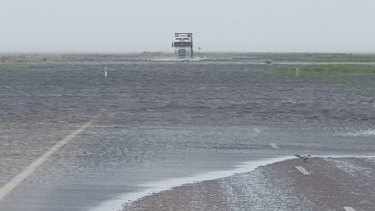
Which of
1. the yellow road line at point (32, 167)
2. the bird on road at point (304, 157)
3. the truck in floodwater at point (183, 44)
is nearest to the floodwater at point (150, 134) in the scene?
the yellow road line at point (32, 167)

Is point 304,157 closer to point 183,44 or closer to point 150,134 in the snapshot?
point 150,134

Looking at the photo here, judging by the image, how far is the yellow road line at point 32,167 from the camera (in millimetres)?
12734

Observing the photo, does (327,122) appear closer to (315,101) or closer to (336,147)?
(336,147)

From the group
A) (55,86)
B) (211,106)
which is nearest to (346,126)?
(211,106)

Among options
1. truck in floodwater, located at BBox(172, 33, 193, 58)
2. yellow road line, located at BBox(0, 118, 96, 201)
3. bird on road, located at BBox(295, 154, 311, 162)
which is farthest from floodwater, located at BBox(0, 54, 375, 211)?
truck in floodwater, located at BBox(172, 33, 193, 58)

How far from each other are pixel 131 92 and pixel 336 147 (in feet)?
82.3

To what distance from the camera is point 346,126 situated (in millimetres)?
26703

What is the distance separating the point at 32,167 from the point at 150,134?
25.4 ft

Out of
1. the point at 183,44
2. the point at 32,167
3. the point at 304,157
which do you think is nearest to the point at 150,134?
the point at 304,157

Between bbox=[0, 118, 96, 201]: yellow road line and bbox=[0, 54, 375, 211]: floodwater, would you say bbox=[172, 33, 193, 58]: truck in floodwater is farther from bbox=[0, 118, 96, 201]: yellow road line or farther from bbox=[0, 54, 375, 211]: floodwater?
bbox=[0, 118, 96, 201]: yellow road line

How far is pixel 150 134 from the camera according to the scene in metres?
23.2

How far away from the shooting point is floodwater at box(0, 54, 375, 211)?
1379cm

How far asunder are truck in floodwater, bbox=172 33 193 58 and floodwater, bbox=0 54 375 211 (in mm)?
79597

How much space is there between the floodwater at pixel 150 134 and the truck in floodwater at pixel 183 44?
261 ft
